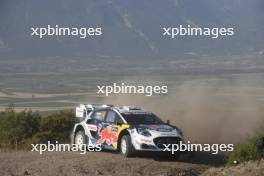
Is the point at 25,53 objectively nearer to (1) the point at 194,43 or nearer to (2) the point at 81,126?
(1) the point at 194,43

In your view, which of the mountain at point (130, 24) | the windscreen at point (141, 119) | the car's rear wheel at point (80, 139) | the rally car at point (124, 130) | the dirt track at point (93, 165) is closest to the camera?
the dirt track at point (93, 165)

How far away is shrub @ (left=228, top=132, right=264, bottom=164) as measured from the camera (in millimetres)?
17875

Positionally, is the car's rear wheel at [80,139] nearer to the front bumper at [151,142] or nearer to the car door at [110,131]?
the car door at [110,131]

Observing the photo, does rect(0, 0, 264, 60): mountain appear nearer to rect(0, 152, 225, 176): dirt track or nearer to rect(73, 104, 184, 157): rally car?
rect(73, 104, 184, 157): rally car

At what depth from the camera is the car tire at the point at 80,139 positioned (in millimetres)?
22094

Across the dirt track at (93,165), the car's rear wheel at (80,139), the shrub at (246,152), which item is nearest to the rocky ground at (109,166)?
the dirt track at (93,165)

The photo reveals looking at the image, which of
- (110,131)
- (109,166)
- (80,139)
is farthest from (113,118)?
(109,166)

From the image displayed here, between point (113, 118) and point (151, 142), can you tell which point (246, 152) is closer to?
point (151, 142)

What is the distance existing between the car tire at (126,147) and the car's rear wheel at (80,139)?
1941 mm

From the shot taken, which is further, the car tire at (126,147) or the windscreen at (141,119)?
the windscreen at (141,119)

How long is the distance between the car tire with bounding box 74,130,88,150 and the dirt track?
1.52 meters

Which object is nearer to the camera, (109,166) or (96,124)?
(109,166)

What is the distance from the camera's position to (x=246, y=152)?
18.1 metres

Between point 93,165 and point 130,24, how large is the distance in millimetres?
137126
